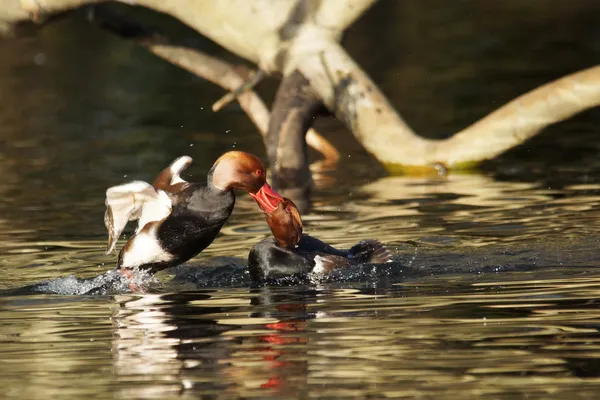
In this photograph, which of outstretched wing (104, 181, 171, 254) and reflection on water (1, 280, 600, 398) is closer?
reflection on water (1, 280, 600, 398)

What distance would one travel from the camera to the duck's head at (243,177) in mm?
9617

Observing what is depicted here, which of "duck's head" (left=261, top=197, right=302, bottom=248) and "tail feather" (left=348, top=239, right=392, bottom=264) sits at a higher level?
"duck's head" (left=261, top=197, right=302, bottom=248)

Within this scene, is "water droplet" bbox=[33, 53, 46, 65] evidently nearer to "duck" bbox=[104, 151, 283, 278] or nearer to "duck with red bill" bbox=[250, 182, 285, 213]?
"duck" bbox=[104, 151, 283, 278]

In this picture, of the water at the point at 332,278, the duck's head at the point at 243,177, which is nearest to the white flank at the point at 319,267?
the water at the point at 332,278

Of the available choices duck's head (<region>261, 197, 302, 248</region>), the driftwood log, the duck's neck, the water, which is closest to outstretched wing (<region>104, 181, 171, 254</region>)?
the duck's neck

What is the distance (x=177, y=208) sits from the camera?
32.5 ft

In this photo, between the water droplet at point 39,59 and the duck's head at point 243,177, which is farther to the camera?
the water droplet at point 39,59

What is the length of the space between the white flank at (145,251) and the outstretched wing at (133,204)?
10 cm

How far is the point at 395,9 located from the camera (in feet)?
108

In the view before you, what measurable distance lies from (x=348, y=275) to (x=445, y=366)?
3.03m

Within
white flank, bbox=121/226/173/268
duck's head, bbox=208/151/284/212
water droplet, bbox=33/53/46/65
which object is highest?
water droplet, bbox=33/53/46/65

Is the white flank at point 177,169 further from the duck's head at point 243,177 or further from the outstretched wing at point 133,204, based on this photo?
the duck's head at point 243,177

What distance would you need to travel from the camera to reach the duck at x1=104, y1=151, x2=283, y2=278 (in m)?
9.69

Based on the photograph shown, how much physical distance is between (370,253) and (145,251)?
5.12 feet
